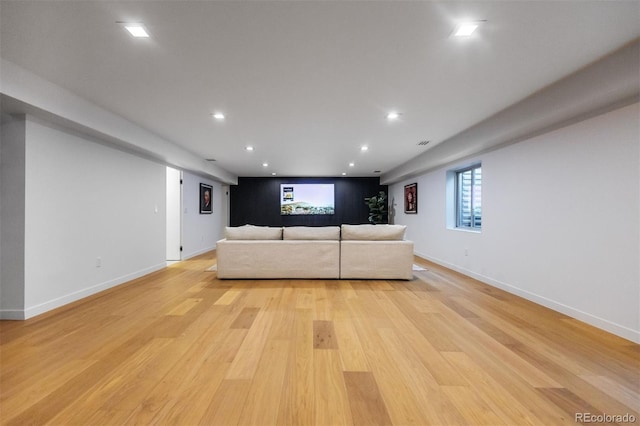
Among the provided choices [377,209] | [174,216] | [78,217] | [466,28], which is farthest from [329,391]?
[377,209]

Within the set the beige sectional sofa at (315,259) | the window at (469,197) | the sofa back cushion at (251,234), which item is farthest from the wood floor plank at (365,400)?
the window at (469,197)

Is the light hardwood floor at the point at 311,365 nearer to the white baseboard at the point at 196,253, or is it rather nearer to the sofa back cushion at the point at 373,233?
the sofa back cushion at the point at 373,233

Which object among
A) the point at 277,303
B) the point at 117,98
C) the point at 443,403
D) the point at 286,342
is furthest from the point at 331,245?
the point at 117,98

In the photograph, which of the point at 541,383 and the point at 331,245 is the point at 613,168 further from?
the point at 331,245

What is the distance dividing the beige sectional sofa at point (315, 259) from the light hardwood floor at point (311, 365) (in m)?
1.10

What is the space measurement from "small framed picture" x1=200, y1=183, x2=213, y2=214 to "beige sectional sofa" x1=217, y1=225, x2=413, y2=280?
11.2ft

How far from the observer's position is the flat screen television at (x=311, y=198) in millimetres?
9250

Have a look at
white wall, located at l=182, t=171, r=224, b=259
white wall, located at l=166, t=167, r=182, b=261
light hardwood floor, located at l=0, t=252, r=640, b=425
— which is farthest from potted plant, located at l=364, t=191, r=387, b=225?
light hardwood floor, located at l=0, t=252, r=640, b=425

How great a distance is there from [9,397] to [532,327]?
12.4ft

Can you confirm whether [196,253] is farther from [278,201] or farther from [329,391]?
[329,391]

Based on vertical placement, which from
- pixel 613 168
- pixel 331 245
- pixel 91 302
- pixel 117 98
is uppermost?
pixel 117 98

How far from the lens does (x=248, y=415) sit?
1.38 m

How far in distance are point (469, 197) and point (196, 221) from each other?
6.19 m

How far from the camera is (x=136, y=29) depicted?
1.81 m
